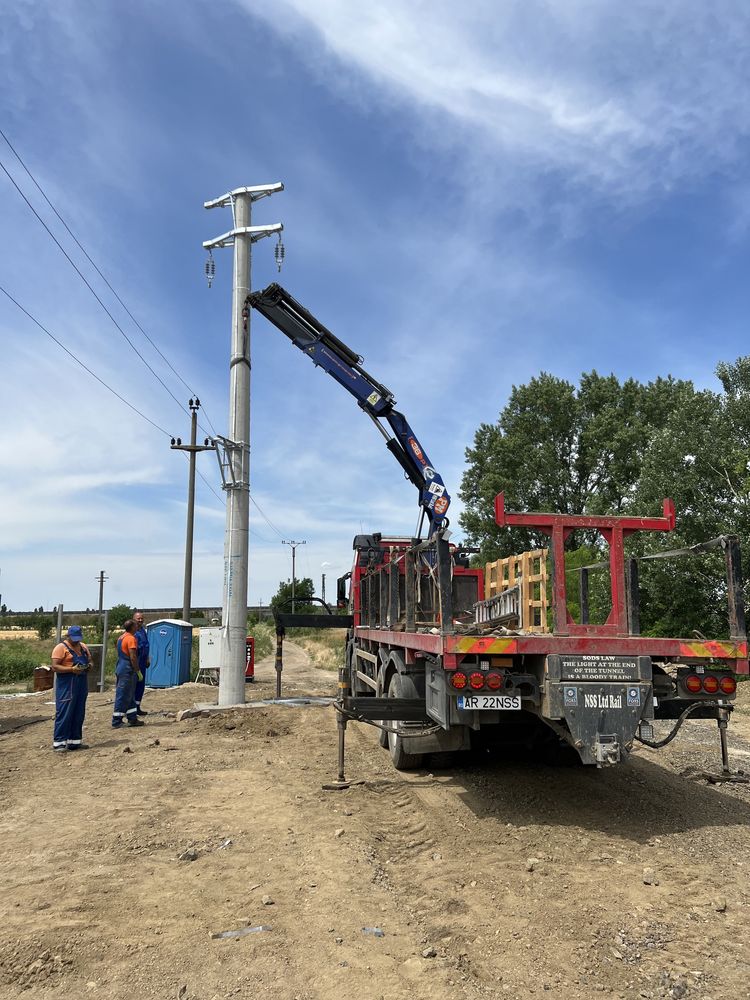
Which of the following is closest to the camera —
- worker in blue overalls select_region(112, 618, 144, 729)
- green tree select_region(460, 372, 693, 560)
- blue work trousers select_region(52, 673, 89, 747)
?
blue work trousers select_region(52, 673, 89, 747)

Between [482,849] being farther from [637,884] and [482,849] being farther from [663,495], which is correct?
[663,495]

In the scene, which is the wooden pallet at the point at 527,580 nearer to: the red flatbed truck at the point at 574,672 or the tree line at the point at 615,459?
the red flatbed truck at the point at 574,672

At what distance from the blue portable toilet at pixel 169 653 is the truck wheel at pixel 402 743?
1222 cm

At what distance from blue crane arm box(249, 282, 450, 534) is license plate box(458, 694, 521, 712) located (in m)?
7.44

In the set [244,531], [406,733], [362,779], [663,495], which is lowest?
[362,779]

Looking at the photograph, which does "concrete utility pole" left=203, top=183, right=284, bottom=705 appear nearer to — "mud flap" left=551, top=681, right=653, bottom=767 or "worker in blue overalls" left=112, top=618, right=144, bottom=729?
"worker in blue overalls" left=112, top=618, right=144, bottom=729

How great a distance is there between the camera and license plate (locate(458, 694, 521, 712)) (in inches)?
224

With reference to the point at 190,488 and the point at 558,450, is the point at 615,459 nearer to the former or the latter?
the point at 558,450

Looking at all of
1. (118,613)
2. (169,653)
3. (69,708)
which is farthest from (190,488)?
(118,613)

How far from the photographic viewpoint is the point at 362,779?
759 cm

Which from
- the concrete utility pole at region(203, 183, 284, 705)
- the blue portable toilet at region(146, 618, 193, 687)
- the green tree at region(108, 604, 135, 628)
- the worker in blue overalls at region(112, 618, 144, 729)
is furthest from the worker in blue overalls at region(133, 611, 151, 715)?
the green tree at region(108, 604, 135, 628)

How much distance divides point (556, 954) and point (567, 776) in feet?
12.6

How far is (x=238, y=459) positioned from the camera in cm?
1420

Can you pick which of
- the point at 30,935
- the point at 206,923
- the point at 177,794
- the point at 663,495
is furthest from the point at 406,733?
the point at 663,495
